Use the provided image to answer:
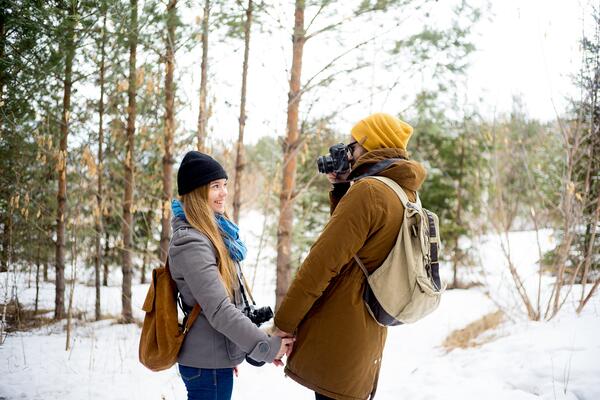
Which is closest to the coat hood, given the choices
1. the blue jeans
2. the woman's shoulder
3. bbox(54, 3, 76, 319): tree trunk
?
the woman's shoulder

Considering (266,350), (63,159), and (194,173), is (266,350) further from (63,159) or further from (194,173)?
(63,159)

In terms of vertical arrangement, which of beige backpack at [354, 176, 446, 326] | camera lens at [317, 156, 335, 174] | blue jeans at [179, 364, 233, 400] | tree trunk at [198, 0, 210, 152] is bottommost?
blue jeans at [179, 364, 233, 400]

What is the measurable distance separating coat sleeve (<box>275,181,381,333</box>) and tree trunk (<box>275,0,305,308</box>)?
3794 mm

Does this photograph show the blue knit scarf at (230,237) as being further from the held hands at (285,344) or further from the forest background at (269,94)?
the forest background at (269,94)

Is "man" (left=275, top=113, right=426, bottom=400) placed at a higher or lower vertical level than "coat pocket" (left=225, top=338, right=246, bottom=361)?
higher

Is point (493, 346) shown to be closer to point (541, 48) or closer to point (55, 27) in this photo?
point (541, 48)

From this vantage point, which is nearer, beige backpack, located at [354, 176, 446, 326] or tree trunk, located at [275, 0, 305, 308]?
beige backpack, located at [354, 176, 446, 326]

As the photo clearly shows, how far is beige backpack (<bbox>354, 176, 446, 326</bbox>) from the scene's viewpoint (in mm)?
1780

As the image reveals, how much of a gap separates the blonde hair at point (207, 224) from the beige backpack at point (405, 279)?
1.90 feet

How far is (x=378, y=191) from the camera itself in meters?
1.78

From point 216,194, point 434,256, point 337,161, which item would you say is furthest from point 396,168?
point 216,194

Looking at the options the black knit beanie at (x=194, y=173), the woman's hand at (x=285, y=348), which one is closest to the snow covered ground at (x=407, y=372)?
the woman's hand at (x=285, y=348)

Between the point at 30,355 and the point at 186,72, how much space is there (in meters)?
3.49

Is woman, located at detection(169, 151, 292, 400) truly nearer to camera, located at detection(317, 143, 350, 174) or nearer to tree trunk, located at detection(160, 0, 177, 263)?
camera, located at detection(317, 143, 350, 174)
